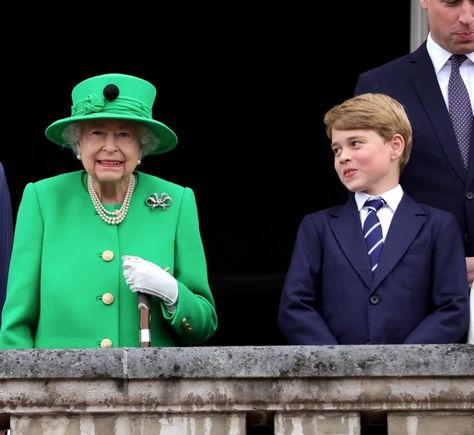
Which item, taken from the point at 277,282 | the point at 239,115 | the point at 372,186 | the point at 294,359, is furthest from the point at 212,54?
the point at 294,359

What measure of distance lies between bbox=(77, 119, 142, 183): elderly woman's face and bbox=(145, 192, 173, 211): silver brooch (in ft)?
0.40

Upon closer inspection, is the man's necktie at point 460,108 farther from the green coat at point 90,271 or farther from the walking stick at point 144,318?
the walking stick at point 144,318

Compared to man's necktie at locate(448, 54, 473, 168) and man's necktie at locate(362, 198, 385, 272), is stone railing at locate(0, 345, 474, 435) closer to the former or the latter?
man's necktie at locate(362, 198, 385, 272)

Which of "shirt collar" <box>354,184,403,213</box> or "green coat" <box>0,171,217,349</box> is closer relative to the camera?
"green coat" <box>0,171,217,349</box>

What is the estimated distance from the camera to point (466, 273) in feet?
19.6

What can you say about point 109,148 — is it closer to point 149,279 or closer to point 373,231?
point 149,279

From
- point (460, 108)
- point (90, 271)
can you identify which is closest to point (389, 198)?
point (460, 108)

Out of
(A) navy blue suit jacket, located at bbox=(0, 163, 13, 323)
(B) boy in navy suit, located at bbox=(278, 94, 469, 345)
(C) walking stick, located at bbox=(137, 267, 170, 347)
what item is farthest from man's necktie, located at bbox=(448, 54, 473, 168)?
(A) navy blue suit jacket, located at bbox=(0, 163, 13, 323)

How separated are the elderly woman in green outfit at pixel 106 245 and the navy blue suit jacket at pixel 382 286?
1.01 feet

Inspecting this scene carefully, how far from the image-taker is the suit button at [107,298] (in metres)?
5.91

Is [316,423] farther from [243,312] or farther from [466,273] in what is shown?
[243,312]

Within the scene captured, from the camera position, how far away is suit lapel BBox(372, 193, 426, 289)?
5910 mm

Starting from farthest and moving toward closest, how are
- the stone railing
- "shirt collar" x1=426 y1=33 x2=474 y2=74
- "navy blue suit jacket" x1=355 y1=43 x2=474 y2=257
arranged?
"shirt collar" x1=426 y1=33 x2=474 y2=74 → "navy blue suit jacket" x1=355 y1=43 x2=474 y2=257 → the stone railing

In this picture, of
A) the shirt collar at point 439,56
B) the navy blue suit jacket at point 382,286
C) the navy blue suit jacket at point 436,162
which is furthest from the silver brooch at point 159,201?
the shirt collar at point 439,56
